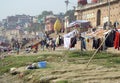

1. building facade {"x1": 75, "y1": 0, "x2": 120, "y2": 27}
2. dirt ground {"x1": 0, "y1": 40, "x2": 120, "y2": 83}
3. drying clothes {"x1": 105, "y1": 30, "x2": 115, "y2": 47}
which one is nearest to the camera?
dirt ground {"x1": 0, "y1": 40, "x2": 120, "y2": 83}

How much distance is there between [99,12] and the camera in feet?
158

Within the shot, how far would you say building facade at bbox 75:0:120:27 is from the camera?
43.1m

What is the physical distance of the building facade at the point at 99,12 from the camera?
43.1 meters

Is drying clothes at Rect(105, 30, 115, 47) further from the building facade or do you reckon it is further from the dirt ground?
the building facade

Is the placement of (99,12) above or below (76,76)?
above

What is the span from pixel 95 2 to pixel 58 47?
1574 cm

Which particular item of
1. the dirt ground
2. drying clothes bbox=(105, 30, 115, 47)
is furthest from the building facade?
the dirt ground

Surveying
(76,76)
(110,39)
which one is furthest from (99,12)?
(76,76)

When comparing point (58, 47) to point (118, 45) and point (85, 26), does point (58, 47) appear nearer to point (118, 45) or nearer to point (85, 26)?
point (85, 26)

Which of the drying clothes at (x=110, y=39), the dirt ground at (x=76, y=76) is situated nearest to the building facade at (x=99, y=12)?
the drying clothes at (x=110, y=39)

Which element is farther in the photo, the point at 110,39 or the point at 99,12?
the point at 99,12

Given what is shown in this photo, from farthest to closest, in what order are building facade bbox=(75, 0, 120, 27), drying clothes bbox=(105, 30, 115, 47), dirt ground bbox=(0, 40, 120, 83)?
building facade bbox=(75, 0, 120, 27) → drying clothes bbox=(105, 30, 115, 47) → dirt ground bbox=(0, 40, 120, 83)

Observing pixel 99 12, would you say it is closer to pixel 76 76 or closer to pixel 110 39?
pixel 110 39

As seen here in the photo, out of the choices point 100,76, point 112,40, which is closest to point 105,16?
point 112,40
